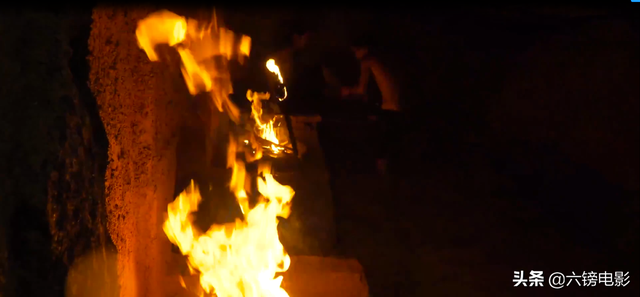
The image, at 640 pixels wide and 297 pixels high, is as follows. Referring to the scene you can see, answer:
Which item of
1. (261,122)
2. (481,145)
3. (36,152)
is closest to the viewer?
(36,152)

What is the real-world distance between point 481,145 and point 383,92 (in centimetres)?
184

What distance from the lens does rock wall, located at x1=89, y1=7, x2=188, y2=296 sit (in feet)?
7.19

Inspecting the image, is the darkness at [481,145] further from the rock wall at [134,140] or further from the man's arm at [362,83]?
the rock wall at [134,140]

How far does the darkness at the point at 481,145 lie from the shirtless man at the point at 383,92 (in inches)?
4.5

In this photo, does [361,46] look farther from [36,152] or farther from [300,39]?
[36,152]

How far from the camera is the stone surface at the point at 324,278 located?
3506 mm

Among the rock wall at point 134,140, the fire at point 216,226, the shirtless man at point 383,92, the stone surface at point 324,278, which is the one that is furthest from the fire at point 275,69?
the stone surface at point 324,278

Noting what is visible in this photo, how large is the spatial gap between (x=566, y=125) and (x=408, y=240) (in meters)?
2.21

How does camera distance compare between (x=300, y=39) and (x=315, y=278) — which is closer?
(x=315, y=278)

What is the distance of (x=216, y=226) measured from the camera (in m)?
3.28

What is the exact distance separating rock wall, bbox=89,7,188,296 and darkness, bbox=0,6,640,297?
2.21ft

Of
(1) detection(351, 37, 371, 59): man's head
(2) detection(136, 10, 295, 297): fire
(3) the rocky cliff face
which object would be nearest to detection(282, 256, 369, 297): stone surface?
(2) detection(136, 10, 295, 297): fire

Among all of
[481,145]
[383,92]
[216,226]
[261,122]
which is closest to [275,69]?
[261,122]

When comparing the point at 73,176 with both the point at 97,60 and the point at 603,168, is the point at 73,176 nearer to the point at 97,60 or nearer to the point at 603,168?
the point at 97,60
